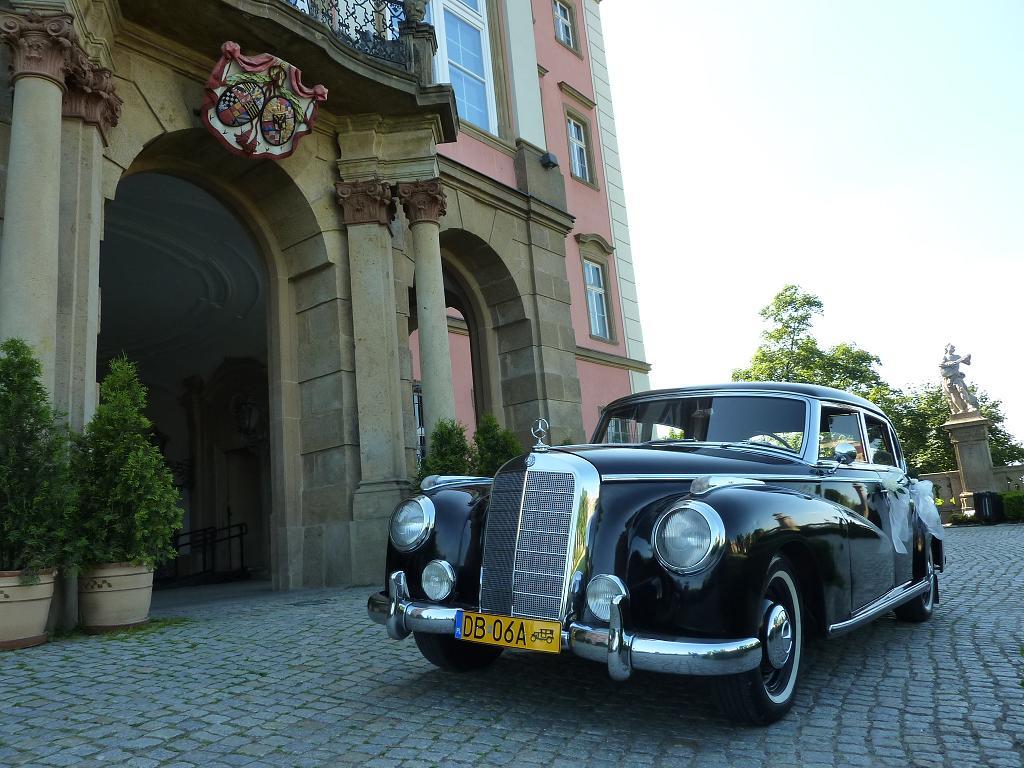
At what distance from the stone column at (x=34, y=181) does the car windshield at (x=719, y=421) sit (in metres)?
4.39

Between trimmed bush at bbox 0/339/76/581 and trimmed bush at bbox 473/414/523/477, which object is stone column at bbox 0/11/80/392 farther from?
trimmed bush at bbox 473/414/523/477

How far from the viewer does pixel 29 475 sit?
523cm

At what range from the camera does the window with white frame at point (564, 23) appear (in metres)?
18.9

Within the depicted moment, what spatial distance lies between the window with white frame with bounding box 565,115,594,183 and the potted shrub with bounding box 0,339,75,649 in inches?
553

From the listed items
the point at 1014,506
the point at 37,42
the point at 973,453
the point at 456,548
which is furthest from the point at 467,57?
the point at 973,453

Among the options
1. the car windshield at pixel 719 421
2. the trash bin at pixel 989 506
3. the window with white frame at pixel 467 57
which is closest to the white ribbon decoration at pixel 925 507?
the car windshield at pixel 719 421

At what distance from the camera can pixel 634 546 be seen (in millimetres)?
3031

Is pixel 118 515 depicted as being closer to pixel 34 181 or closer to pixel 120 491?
pixel 120 491

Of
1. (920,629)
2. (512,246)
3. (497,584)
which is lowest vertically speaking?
(920,629)

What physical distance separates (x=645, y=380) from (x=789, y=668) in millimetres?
15772

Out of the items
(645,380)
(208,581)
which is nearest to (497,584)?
(208,581)

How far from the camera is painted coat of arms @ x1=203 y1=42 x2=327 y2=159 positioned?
8133 mm

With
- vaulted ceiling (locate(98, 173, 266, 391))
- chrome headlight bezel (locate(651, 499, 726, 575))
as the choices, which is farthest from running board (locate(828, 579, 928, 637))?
vaulted ceiling (locate(98, 173, 266, 391))

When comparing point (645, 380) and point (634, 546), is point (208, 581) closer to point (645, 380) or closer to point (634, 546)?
point (645, 380)
